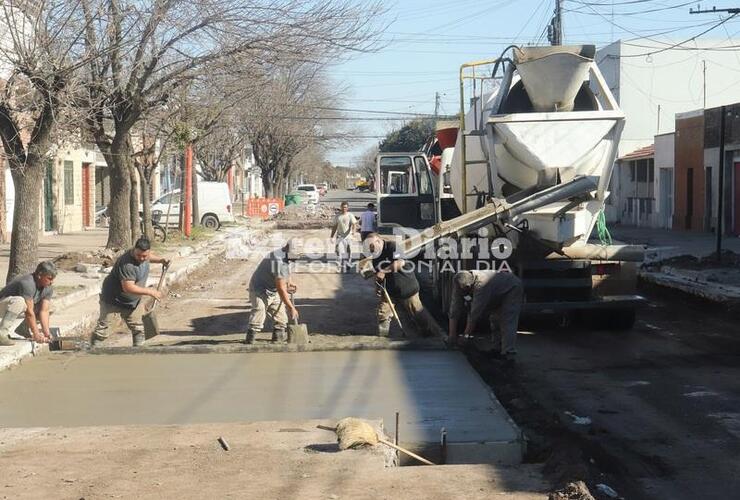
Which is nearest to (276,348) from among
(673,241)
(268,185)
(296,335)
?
(296,335)

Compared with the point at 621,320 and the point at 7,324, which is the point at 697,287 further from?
the point at 7,324

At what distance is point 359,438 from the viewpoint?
23.4 ft

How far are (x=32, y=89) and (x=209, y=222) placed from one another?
26.1 metres

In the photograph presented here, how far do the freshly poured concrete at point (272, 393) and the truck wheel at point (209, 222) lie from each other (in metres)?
30.1

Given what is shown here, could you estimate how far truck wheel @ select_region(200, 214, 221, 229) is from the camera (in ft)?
135

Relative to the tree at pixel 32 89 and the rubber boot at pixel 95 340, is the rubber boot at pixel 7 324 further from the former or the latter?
the tree at pixel 32 89

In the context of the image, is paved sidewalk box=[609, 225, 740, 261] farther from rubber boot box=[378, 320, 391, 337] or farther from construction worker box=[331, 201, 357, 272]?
rubber boot box=[378, 320, 391, 337]

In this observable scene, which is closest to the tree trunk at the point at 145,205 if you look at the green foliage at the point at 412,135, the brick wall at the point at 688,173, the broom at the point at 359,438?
the brick wall at the point at 688,173

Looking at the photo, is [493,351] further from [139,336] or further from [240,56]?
[240,56]

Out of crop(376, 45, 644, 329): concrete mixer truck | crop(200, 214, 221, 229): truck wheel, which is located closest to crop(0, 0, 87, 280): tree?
crop(376, 45, 644, 329): concrete mixer truck

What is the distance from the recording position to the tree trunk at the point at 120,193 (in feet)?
72.6

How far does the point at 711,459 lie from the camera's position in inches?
286

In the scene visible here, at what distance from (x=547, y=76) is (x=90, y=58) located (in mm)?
6926

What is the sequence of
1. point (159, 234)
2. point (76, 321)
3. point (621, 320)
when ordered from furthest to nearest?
point (159, 234)
point (76, 321)
point (621, 320)
